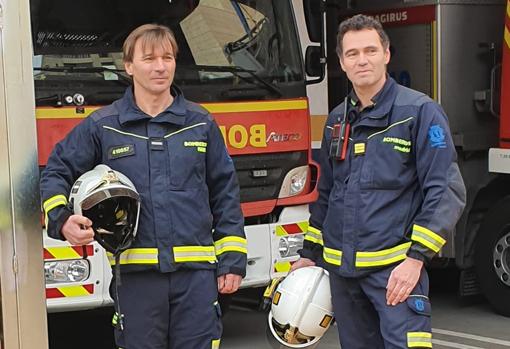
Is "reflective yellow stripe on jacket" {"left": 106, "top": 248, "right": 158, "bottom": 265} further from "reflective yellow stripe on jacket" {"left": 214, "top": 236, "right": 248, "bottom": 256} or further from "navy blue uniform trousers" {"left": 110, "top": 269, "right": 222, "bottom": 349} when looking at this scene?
"reflective yellow stripe on jacket" {"left": 214, "top": 236, "right": 248, "bottom": 256}

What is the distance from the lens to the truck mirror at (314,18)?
5777 mm

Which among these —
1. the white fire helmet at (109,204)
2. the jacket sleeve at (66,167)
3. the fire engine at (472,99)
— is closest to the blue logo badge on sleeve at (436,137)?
the white fire helmet at (109,204)

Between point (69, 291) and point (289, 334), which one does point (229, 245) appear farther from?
point (69, 291)

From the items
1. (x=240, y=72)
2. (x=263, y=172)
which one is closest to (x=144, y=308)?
(x=263, y=172)

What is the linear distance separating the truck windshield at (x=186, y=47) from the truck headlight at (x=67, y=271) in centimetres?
80

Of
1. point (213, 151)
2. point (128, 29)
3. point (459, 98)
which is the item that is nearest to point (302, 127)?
point (128, 29)

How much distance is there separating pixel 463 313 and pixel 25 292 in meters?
4.78

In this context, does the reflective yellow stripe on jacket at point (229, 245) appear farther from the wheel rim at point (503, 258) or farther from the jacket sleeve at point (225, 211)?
the wheel rim at point (503, 258)

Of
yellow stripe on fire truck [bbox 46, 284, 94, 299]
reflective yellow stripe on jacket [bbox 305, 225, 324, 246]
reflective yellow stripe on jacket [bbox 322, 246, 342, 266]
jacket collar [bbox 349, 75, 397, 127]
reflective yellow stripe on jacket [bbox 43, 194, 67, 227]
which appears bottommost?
yellow stripe on fire truck [bbox 46, 284, 94, 299]

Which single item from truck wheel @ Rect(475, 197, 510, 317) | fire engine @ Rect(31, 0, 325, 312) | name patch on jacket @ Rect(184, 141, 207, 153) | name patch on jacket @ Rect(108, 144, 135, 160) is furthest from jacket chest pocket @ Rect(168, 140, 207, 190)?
truck wheel @ Rect(475, 197, 510, 317)

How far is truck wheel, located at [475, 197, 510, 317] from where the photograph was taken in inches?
252

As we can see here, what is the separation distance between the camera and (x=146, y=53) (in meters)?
3.30

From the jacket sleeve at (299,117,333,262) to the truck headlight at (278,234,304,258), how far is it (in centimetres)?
165

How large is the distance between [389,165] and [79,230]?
1075mm
